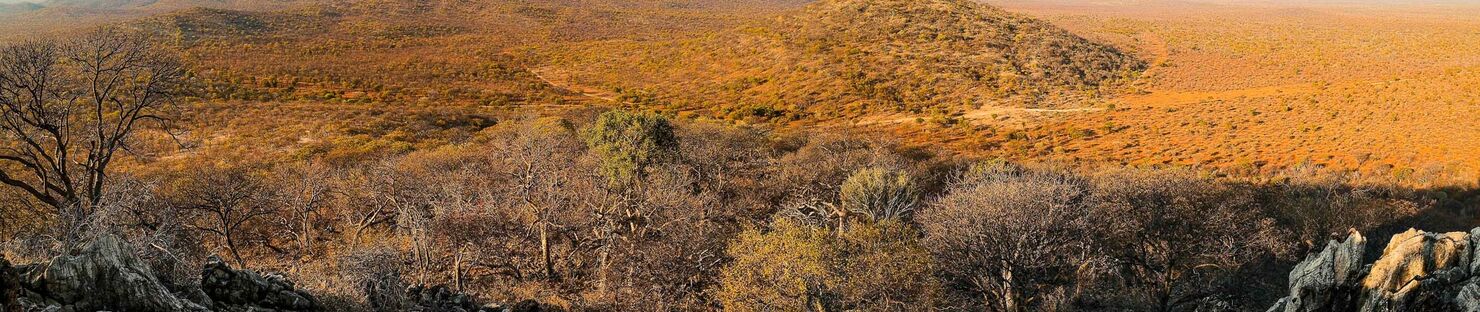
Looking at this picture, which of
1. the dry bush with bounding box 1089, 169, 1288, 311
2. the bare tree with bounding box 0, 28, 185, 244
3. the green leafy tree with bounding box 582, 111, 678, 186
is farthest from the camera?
the green leafy tree with bounding box 582, 111, 678, 186

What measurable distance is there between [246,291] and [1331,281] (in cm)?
1866

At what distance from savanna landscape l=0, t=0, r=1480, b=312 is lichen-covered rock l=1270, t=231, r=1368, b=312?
0.05 metres

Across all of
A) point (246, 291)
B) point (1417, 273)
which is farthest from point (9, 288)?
point (1417, 273)

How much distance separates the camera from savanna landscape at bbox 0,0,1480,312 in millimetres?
13938

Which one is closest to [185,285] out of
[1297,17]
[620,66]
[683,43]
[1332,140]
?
[1332,140]

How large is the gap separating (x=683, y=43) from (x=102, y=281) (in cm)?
9278

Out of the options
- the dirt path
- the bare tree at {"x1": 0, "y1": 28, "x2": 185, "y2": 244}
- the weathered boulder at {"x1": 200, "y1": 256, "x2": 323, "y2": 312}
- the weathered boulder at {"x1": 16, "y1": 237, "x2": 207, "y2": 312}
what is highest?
the bare tree at {"x1": 0, "y1": 28, "x2": 185, "y2": 244}

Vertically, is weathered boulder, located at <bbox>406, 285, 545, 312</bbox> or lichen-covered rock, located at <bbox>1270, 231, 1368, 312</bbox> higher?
lichen-covered rock, located at <bbox>1270, 231, 1368, 312</bbox>

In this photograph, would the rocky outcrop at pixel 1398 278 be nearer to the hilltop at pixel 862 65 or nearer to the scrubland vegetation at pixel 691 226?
the scrubland vegetation at pixel 691 226

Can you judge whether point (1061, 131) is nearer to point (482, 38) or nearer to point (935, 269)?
point (935, 269)

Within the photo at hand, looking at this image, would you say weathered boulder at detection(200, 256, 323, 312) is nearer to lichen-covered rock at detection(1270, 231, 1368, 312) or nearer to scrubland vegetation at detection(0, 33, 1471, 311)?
scrubland vegetation at detection(0, 33, 1471, 311)

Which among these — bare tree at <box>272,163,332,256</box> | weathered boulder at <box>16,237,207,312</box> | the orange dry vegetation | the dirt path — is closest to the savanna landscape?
weathered boulder at <box>16,237,207,312</box>

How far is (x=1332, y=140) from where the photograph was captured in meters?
42.0

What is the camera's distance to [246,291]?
11.4 metres
